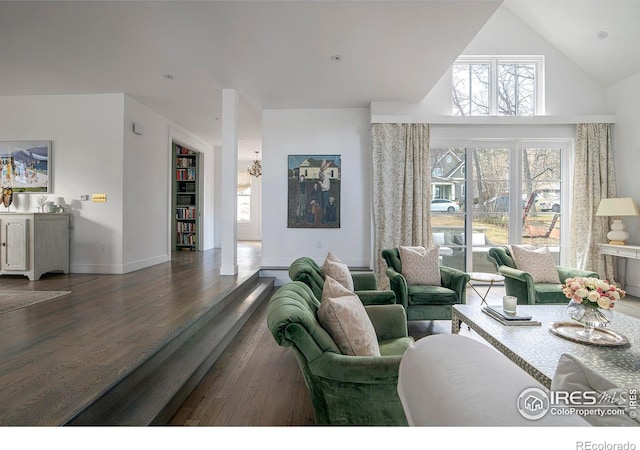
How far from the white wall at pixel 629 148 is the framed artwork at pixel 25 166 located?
29.4 ft

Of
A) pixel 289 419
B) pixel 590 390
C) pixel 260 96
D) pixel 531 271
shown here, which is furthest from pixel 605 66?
pixel 289 419

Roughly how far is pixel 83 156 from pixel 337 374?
5.44 m

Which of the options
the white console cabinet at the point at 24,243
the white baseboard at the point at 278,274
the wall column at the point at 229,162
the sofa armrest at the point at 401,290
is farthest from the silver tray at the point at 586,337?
the white console cabinet at the point at 24,243

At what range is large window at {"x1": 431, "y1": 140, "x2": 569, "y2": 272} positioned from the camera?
5.35 meters

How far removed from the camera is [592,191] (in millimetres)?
5027

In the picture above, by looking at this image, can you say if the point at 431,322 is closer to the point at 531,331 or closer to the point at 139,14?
the point at 531,331

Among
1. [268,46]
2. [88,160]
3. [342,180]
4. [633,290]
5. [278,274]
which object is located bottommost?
[633,290]

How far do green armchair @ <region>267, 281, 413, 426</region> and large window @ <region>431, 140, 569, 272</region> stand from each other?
4.35m

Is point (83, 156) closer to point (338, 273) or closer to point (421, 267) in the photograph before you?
point (338, 273)

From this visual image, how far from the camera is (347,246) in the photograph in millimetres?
5484

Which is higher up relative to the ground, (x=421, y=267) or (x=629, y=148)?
(x=629, y=148)

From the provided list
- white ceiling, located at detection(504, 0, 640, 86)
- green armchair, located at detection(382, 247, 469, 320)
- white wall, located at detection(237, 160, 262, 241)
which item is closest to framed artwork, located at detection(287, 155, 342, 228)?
green armchair, located at detection(382, 247, 469, 320)

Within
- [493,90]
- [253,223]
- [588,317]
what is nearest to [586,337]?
[588,317]

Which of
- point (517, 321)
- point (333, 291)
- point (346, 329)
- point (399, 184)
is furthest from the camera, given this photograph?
point (399, 184)
